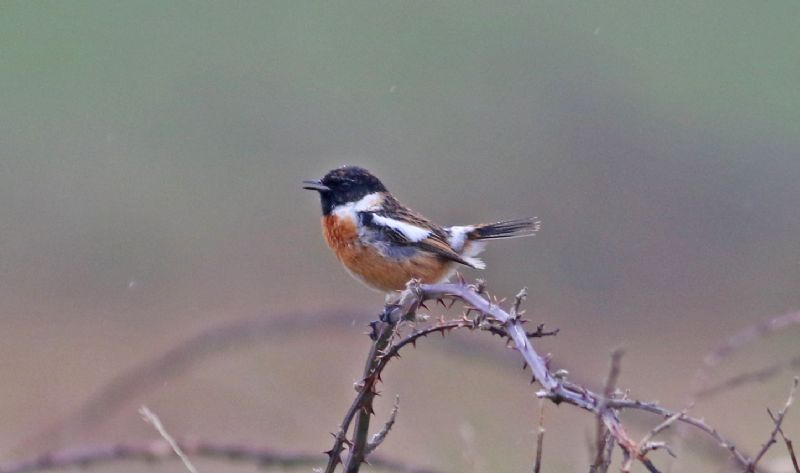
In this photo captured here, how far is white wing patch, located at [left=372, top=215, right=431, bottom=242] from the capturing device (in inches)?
265

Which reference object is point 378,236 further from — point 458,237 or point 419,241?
point 458,237

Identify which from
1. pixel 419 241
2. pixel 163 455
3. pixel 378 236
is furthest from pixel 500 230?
pixel 163 455

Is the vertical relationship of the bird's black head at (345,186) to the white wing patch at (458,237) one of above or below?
below

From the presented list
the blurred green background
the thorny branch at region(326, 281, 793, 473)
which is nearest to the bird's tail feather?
the thorny branch at region(326, 281, 793, 473)

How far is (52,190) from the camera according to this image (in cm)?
2009

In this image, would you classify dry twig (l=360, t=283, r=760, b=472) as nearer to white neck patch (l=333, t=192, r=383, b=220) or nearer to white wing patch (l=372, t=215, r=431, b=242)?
white wing patch (l=372, t=215, r=431, b=242)

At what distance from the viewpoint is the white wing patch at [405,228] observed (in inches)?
265

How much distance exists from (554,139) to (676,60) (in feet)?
11.0

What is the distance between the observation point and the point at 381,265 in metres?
6.64

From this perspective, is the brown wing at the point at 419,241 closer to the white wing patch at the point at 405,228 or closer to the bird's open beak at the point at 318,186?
the white wing patch at the point at 405,228

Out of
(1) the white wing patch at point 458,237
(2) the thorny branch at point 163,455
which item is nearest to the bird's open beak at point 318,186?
(1) the white wing patch at point 458,237

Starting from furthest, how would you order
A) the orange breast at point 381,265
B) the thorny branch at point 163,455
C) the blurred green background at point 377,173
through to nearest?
the blurred green background at point 377,173, the orange breast at point 381,265, the thorny branch at point 163,455

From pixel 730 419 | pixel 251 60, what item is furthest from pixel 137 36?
pixel 730 419

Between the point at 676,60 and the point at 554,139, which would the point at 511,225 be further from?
the point at 676,60
